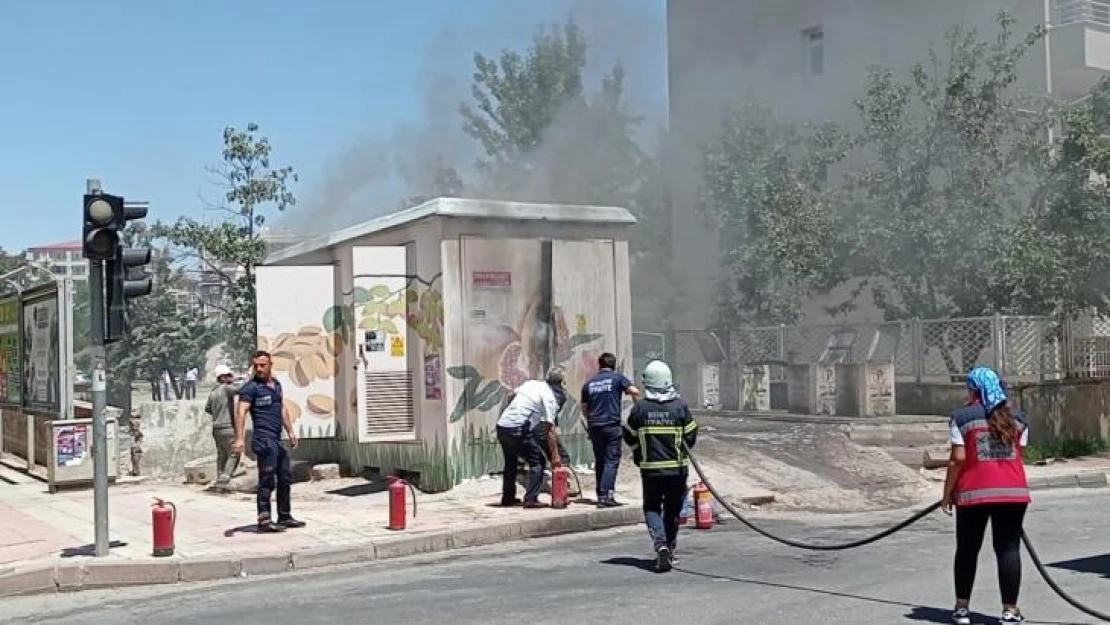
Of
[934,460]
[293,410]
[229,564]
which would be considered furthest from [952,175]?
[229,564]

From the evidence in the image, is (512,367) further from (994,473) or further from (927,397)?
(927,397)

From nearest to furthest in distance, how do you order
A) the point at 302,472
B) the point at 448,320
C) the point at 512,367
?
the point at 448,320
the point at 512,367
the point at 302,472

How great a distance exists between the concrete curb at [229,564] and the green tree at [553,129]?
4077 millimetres

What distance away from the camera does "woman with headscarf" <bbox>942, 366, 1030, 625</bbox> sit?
6059 millimetres

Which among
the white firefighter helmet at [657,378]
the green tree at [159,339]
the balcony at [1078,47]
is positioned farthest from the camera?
the green tree at [159,339]

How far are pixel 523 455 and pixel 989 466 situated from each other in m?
5.76

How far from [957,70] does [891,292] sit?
432 centimetres

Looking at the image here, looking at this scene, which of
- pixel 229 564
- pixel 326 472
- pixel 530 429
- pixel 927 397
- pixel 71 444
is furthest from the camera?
pixel 927 397

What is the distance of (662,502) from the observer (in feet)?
27.3

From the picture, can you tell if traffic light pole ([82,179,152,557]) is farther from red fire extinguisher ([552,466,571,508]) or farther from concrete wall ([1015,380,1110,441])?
concrete wall ([1015,380,1110,441])

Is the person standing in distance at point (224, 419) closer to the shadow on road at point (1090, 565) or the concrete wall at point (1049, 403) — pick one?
the shadow on road at point (1090, 565)

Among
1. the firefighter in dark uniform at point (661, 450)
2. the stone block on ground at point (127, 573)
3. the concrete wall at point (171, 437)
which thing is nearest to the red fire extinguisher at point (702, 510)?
the firefighter in dark uniform at point (661, 450)

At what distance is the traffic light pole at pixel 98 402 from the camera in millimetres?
9039

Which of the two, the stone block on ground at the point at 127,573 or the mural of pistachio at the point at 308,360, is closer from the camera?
the stone block on ground at the point at 127,573
